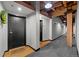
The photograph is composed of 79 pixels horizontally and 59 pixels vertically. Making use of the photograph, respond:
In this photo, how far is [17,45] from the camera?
6.35 m

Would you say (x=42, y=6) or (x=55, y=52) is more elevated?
(x=42, y=6)

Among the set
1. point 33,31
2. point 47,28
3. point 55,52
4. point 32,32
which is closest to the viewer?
point 55,52

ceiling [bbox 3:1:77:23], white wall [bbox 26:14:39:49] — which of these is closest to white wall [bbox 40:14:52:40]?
ceiling [bbox 3:1:77:23]

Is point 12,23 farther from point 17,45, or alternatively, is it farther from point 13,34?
point 17,45

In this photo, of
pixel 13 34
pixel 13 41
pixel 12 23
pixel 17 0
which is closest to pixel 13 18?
pixel 12 23

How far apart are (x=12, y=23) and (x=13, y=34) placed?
589 mm

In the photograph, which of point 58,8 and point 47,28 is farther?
point 47,28

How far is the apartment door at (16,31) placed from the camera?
569 cm

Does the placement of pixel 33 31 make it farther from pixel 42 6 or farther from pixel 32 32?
pixel 42 6

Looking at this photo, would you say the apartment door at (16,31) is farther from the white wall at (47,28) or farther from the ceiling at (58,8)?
the white wall at (47,28)

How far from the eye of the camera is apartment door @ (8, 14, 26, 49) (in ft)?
18.7

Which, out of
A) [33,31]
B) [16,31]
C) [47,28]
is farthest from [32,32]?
[47,28]

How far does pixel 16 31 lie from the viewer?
6223 millimetres

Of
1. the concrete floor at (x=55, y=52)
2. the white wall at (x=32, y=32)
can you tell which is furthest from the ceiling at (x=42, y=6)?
the concrete floor at (x=55, y=52)
